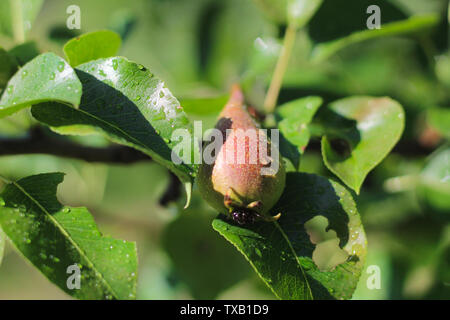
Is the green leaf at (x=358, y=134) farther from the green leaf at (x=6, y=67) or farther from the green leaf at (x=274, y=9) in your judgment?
the green leaf at (x=6, y=67)

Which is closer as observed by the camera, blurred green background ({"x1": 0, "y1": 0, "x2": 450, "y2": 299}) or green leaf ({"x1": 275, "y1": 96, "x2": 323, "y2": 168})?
green leaf ({"x1": 275, "y1": 96, "x2": 323, "y2": 168})

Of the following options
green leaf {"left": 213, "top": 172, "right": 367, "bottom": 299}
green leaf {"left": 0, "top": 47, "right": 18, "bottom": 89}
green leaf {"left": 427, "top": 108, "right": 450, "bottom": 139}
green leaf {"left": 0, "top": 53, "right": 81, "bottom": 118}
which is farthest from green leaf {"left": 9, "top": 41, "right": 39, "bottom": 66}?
green leaf {"left": 427, "top": 108, "right": 450, "bottom": 139}

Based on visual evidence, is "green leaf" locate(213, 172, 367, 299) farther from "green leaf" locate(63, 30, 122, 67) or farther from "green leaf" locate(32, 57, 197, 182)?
"green leaf" locate(63, 30, 122, 67)

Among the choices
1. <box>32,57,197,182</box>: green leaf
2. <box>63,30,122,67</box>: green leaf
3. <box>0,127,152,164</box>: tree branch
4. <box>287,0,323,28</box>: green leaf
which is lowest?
<box>32,57,197,182</box>: green leaf

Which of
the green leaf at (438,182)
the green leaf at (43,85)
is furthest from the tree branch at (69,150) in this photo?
the green leaf at (438,182)

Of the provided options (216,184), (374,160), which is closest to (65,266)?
(216,184)

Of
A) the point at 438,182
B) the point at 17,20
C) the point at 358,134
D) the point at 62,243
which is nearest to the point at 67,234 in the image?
the point at 62,243

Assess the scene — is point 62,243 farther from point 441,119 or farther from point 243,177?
point 441,119
